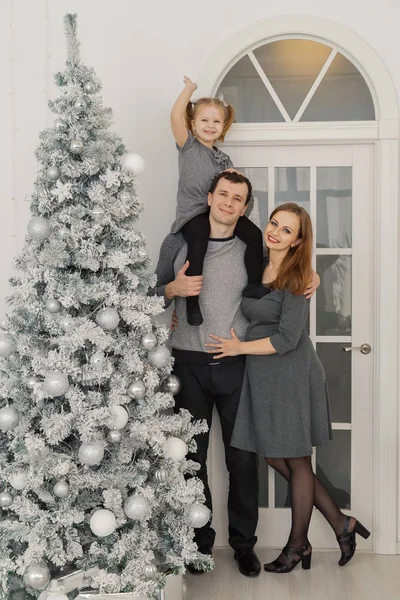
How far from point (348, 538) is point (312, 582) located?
0.27 m

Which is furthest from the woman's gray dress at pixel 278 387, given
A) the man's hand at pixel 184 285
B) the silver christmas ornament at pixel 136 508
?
the silver christmas ornament at pixel 136 508

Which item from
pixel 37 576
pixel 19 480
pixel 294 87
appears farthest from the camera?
pixel 294 87

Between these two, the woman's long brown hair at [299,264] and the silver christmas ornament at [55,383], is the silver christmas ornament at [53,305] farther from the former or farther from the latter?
the woman's long brown hair at [299,264]

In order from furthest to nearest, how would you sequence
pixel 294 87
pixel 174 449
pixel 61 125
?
pixel 294 87 < pixel 174 449 < pixel 61 125

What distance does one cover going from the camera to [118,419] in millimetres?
2473

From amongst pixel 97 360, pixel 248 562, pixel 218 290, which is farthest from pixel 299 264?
pixel 248 562

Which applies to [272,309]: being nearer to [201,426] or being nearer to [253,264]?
[253,264]

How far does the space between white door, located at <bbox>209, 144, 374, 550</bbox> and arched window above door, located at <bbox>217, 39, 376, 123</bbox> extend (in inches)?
6.2

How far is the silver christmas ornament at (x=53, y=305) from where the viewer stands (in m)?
2.48

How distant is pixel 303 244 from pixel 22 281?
1.19 m

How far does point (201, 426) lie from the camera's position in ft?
9.16

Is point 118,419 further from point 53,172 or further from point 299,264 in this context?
point 299,264

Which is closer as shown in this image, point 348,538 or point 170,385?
point 170,385

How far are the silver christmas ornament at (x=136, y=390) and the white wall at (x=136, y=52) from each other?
1.08 metres
